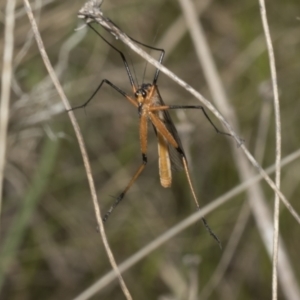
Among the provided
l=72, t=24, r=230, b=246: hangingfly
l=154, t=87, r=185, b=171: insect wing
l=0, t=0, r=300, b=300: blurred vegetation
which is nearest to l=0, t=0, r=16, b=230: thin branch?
l=72, t=24, r=230, b=246: hangingfly

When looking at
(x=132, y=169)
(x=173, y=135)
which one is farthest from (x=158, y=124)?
(x=132, y=169)

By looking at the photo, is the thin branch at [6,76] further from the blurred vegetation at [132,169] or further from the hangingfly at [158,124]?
the blurred vegetation at [132,169]

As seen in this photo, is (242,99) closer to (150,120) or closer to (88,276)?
(88,276)

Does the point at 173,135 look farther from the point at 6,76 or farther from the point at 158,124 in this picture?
the point at 6,76

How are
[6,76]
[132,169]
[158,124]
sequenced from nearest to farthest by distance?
[158,124], [6,76], [132,169]

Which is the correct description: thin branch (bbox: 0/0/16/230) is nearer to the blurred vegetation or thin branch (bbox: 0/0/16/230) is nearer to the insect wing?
the insect wing

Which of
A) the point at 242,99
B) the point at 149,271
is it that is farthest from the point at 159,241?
the point at 242,99

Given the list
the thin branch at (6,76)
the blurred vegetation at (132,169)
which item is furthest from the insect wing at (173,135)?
Result: the blurred vegetation at (132,169)

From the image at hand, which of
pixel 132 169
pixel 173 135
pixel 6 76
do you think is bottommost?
pixel 173 135

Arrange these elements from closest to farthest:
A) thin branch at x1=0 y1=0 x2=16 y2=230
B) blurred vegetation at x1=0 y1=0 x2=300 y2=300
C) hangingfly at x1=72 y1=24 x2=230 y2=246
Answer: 1. hangingfly at x1=72 y1=24 x2=230 y2=246
2. thin branch at x1=0 y1=0 x2=16 y2=230
3. blurred vegetation at x1=0 y1=0 x2=300 y2=300
